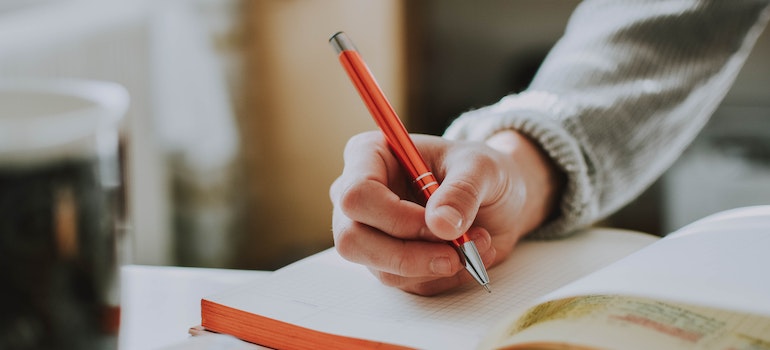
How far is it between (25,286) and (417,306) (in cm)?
26

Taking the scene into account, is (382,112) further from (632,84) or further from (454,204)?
(632,84)

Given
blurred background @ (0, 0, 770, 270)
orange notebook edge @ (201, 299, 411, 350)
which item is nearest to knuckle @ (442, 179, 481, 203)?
orange notebook edge @ (201, 299, 411, 350)

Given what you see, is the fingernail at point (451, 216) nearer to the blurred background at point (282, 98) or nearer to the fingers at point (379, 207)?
the fingers at point (379, 207)

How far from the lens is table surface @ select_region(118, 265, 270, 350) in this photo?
18.2 inches

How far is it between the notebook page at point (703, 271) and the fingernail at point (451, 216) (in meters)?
0.08

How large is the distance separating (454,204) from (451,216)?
0.05 feet

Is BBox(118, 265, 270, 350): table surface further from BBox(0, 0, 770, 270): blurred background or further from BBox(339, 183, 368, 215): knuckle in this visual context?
BBox(0, 0, 770, 270): blurred background

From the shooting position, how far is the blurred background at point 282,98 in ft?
5.62

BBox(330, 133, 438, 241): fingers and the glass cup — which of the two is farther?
BBox(330, 133, 438, 241): fingers

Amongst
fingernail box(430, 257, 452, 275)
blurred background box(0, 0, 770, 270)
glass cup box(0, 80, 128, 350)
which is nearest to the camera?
glass cup box(0, 80, 128, 350)

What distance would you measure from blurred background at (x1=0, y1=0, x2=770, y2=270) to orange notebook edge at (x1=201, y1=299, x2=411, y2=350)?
1.15 metres

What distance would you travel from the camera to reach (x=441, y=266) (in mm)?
456

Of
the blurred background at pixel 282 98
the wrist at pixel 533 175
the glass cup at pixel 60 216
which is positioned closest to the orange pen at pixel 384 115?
the wrist at pixel 533 175

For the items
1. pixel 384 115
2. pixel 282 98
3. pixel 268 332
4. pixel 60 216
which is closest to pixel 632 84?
pixel 384 115
